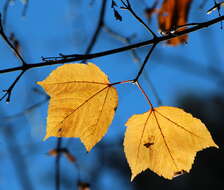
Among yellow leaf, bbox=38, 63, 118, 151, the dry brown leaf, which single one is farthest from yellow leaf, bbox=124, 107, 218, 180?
the dry brown leaf

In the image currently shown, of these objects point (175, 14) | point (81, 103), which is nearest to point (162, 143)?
point (81, 103)

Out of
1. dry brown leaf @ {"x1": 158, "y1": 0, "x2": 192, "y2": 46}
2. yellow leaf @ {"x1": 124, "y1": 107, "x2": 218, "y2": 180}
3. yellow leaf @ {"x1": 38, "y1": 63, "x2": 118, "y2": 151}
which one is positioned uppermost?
dry brown leaf @ {"x1": 158, "y1": 0, "x2": 192, "y2": 46}

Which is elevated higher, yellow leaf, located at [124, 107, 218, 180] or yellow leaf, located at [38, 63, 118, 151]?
yellow leaf, located at [38, 63, 118, 151]

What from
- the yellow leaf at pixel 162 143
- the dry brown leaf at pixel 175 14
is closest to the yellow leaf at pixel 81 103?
the yellow leaf at pixel 162 143

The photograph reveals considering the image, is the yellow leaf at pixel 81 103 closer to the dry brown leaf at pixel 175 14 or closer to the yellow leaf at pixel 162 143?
the yellow leaf at pixel 162 143

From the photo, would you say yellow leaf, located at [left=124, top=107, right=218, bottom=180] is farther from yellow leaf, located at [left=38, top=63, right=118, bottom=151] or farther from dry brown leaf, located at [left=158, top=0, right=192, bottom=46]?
dry brown leaf, located at [left=158, top=0, right=192, bottom=46]

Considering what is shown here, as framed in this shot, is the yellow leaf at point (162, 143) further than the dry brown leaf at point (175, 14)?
No
